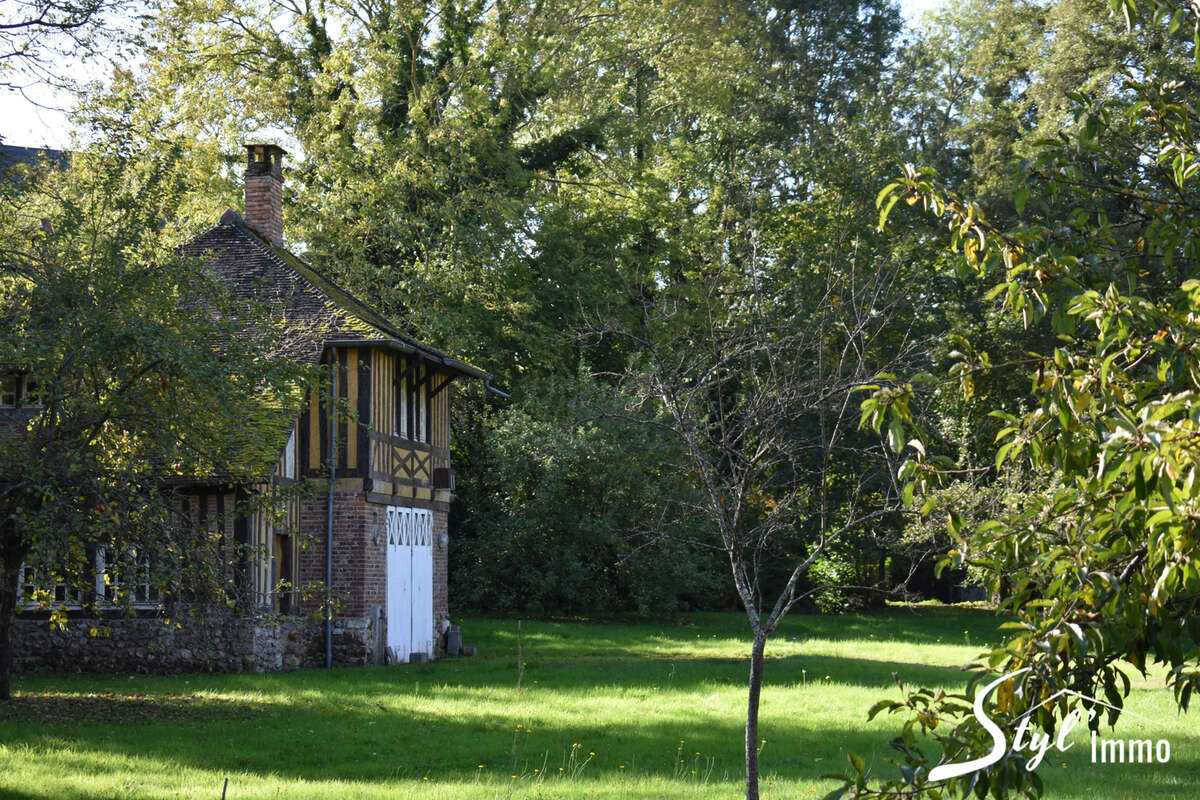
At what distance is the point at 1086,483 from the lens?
129 inches

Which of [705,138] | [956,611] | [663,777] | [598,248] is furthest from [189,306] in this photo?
[956,611]

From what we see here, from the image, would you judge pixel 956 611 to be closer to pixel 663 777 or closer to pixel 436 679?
pixel 436 679

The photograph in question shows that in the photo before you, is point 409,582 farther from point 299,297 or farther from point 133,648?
point 299,297

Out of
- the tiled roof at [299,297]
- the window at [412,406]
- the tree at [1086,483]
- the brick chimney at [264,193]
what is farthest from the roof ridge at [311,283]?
the tree at [1086,483]

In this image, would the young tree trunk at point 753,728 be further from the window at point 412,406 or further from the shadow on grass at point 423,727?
the window at point 412,406

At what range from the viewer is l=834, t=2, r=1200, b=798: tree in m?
2.86

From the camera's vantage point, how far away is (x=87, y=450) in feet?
38.0

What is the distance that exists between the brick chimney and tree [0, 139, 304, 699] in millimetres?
9118

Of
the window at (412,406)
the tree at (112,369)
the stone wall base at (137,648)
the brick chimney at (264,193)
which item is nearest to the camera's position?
the tree at (112,369)

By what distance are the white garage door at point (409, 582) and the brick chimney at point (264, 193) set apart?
228 inches

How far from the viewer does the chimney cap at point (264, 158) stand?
72.6 feet

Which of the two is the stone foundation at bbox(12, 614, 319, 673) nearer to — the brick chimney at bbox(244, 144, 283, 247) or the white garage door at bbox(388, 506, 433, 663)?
the white garage door at bbox(388, 506, 433, 663)

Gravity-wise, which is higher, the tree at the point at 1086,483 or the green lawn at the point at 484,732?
the tree at the point at 1086,483

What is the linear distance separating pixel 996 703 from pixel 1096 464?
2.63 ft
